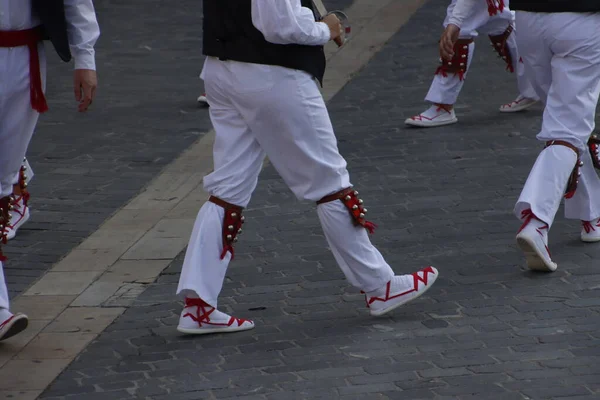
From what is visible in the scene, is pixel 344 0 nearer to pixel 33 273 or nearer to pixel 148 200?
pixel 148 200

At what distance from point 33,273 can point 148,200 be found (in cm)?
132

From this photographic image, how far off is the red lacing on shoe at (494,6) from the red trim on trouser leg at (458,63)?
380mm

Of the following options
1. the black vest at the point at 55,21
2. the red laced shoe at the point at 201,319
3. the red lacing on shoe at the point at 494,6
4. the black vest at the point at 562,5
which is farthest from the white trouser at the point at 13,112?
the red lacing on shoe at the point at 494,6

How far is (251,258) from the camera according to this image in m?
6.38

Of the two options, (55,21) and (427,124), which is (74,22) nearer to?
(55,21)

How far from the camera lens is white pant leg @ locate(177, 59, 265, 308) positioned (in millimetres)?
5184

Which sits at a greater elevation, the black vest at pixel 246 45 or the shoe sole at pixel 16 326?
the black vest at pixel 246 45

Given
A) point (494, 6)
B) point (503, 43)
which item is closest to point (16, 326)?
point (494, 6)

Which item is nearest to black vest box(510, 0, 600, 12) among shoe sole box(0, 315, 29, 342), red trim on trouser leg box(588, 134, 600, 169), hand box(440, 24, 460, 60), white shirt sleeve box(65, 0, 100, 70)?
red trim on trouser leg box(588, 134, 600, 169)

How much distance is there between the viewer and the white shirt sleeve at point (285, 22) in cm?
478

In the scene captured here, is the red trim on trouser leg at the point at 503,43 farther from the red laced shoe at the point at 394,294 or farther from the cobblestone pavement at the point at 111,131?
the red laced shoe at the point at 394,294

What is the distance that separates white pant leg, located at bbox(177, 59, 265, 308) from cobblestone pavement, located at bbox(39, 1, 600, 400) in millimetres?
268

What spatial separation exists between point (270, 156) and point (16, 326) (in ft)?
4.10

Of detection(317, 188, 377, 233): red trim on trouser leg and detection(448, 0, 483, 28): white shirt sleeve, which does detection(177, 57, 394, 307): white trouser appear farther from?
detection(448, 0, 483, 28): white shirt sleeve
